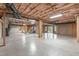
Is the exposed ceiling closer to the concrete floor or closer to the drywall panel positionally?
the concrete floor

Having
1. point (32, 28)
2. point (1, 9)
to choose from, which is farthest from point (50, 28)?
point (1, 9)

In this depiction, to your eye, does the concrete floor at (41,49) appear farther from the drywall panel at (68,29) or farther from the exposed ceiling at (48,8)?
the drywall panel at (68,29)

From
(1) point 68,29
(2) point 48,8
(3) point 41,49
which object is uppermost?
(2) point 48,8

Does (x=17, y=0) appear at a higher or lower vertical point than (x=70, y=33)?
higher

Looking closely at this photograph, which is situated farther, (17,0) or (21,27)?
(21,27)

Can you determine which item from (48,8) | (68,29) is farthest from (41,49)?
(68,29)

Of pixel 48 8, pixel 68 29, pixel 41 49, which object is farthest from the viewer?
pixel 68 29

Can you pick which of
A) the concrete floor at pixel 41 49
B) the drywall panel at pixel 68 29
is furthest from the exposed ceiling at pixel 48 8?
the drywall panel at pixel 68 29

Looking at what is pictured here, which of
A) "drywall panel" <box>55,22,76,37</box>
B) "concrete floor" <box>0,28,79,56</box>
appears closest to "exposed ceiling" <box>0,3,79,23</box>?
"concrete floor" <box>0,28,79,56</box>

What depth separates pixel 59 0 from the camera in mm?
2996

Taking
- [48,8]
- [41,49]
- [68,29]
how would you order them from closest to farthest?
[41,49]
[48,8]
[68,29]

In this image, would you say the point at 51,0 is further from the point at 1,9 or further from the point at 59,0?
the point at 1,9

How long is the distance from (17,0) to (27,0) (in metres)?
0.26

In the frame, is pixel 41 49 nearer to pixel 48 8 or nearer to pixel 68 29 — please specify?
pixel 48 8
